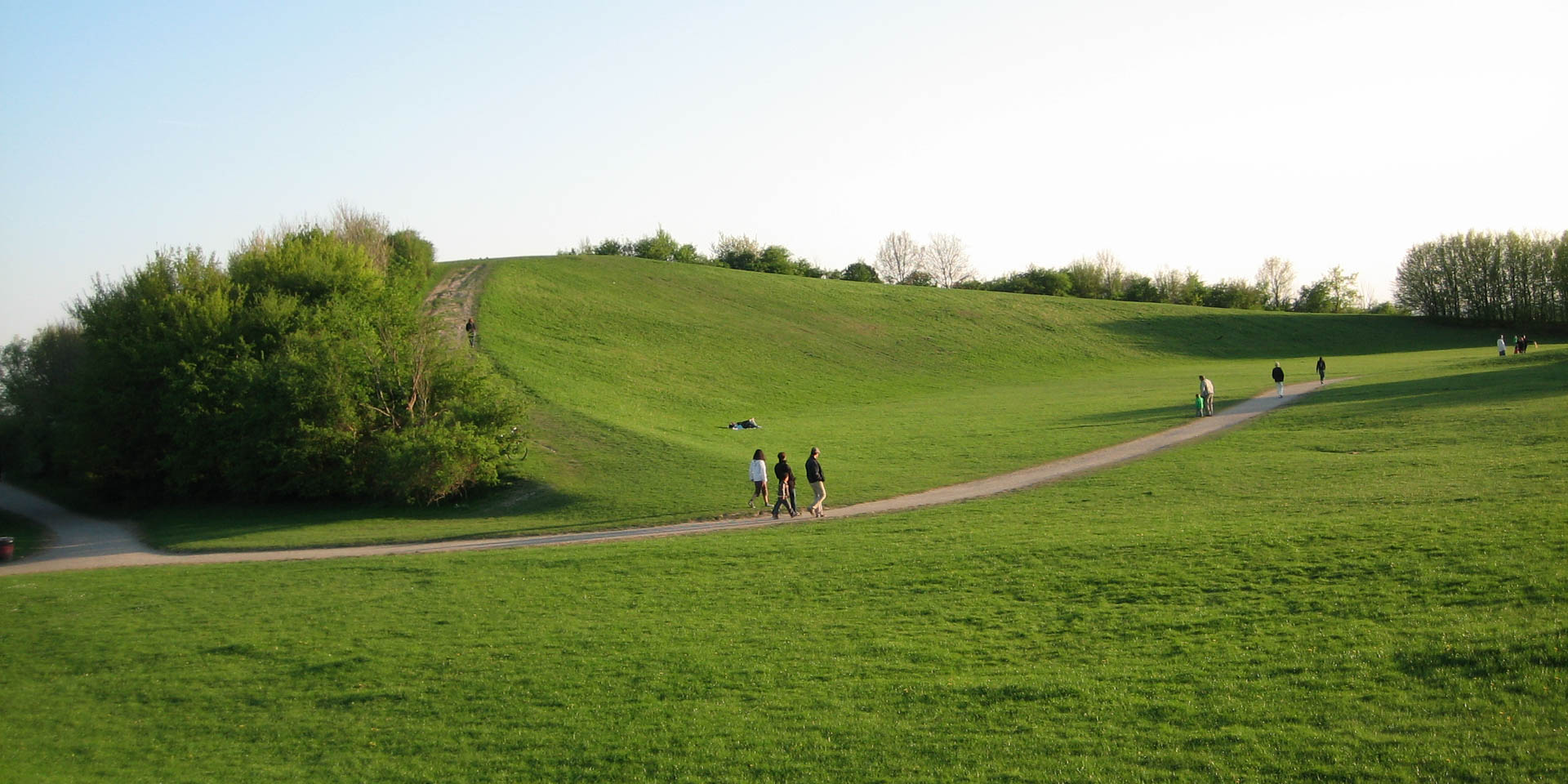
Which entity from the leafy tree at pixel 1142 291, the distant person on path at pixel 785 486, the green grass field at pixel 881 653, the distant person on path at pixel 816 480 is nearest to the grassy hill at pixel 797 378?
the distant person on path at pixel 816 480

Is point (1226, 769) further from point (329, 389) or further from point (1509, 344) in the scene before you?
point (1509, 344)

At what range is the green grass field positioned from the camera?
34.2ft

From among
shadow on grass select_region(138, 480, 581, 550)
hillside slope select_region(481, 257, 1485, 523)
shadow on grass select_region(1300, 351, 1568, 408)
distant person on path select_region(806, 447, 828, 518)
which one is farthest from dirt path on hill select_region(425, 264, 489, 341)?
shadow on grass select_region(1300, 351, 1568, 408)

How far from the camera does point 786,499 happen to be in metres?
28.0

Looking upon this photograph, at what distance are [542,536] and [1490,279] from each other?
108 metres

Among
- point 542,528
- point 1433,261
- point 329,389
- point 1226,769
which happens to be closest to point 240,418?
point 329,389

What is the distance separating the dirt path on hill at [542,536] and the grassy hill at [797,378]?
3.76ft

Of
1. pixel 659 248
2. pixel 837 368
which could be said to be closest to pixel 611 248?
pixel 659 248

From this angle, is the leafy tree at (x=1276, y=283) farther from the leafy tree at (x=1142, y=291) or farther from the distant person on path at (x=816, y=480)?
the distant person on path at (x=816, y=480)

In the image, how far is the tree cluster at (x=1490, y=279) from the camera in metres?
94.5

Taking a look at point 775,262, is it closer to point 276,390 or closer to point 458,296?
point 458,296

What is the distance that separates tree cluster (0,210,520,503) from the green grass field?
475 inches

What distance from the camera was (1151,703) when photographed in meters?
11.3

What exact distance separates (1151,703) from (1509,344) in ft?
319
